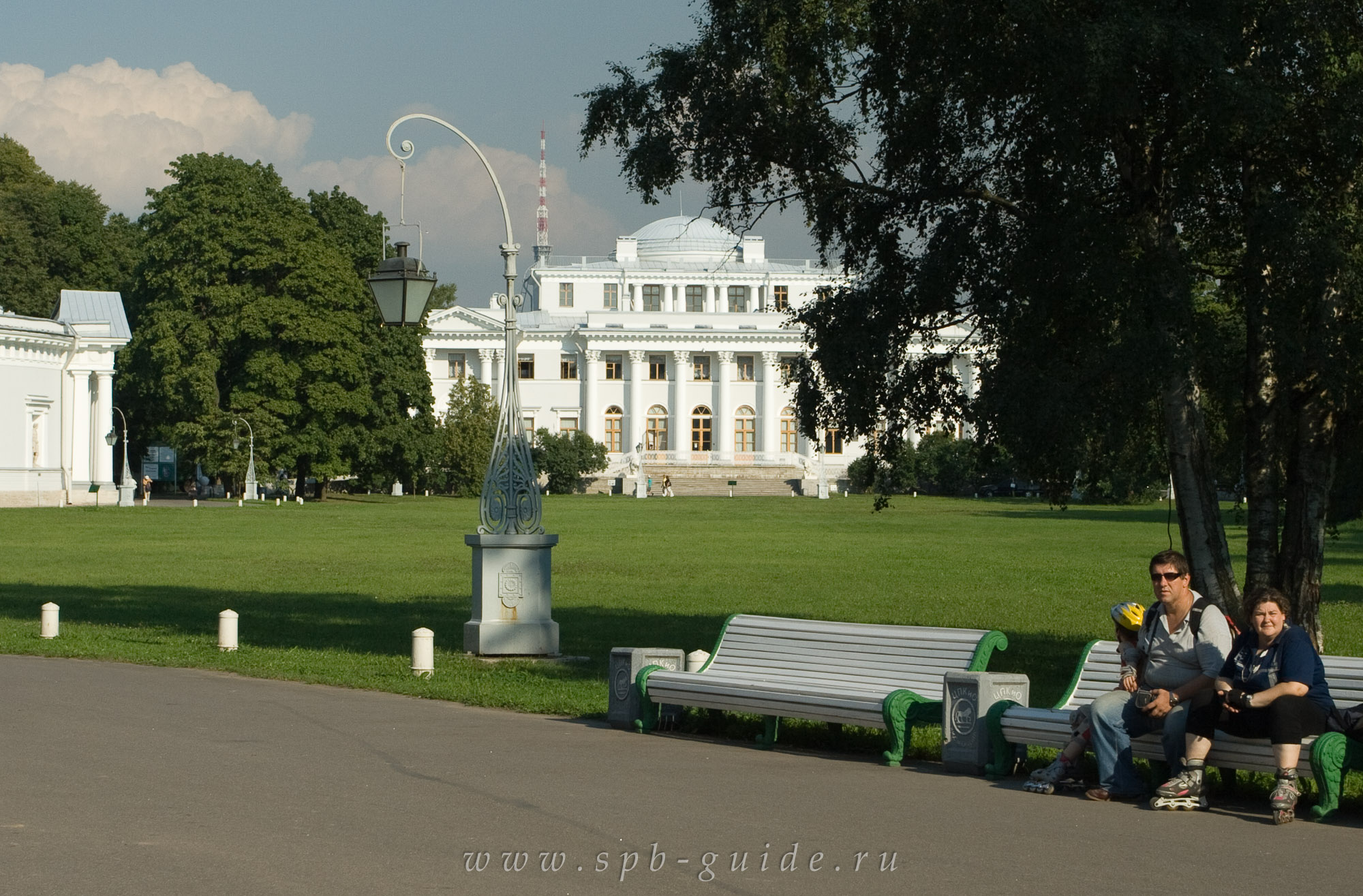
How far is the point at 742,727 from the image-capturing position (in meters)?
11.0

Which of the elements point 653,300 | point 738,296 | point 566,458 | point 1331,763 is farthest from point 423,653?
point 738,296

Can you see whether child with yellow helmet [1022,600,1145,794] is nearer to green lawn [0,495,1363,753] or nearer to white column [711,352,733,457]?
green lawn [0,495,1363,753]

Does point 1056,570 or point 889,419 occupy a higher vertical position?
point 889,419

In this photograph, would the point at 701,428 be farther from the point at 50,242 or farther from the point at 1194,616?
the point at 1194,616

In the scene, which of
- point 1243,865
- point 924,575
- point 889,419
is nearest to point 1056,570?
point 924,575

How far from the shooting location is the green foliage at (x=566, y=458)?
8900 cm

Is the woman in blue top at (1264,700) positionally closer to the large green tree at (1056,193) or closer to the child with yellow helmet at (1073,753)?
the child with yellow helmet at (1073,753)

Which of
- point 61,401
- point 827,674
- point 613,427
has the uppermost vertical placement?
point 613,427

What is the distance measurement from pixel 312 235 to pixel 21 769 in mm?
58893

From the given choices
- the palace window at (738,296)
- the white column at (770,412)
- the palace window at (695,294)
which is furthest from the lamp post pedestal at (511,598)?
the palace window at (738,296)

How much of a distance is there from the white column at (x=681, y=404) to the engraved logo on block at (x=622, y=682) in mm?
94963

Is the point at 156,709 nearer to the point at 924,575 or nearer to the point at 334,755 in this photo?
the point at 334,755

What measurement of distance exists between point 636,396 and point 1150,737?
98080 millimetres

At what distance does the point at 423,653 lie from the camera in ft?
46.5
